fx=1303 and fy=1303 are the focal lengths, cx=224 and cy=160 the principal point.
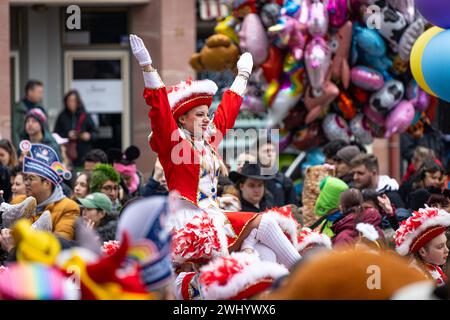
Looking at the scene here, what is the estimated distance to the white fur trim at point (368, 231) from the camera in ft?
24.5

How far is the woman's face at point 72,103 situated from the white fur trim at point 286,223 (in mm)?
7574

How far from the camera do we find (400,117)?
41.3 ft

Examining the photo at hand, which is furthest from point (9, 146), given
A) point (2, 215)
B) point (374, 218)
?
point (374, 218)

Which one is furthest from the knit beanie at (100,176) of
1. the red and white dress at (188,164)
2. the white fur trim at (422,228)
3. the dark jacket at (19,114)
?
the dark jacket at (19,114)

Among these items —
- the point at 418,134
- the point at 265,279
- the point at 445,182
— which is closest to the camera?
the point at 265,279

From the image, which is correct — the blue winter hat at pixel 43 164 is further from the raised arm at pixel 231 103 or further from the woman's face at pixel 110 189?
the raised arm at pixel 231 103

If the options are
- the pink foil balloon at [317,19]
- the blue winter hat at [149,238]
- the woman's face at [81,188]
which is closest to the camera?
the blue winter hat at [149,238]

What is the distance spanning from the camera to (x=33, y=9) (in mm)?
16391

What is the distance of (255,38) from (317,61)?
2.30 ft

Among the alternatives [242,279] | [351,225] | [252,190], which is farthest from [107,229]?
[242,279]

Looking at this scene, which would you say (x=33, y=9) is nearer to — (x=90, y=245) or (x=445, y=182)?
(x=445, y=182)

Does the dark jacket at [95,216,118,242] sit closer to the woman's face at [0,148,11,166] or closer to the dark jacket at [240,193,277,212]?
the dark jacket at [240,193,277,212]

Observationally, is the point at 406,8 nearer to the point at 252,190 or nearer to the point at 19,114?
the point at 252,190
